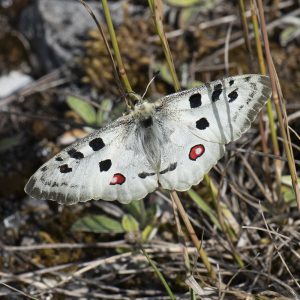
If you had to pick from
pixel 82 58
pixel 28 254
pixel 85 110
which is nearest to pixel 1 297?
pixel 28 254

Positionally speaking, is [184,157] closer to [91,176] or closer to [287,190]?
[91,176]

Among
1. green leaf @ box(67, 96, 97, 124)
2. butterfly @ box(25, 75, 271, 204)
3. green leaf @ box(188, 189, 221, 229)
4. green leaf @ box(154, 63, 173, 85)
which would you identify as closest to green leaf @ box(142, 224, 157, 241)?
green leaf @ box(188, 189, 221, 229)

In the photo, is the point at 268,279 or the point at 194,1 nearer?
the point at 268,279

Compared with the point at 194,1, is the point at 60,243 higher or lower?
lower

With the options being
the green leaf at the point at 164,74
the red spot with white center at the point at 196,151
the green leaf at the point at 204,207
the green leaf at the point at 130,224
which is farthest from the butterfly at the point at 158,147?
the green leaf at the point at 164,74

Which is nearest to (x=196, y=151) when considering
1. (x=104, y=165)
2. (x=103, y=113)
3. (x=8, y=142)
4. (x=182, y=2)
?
(x=104, y=165)

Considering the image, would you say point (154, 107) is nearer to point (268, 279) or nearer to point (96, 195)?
point (96, 195)
